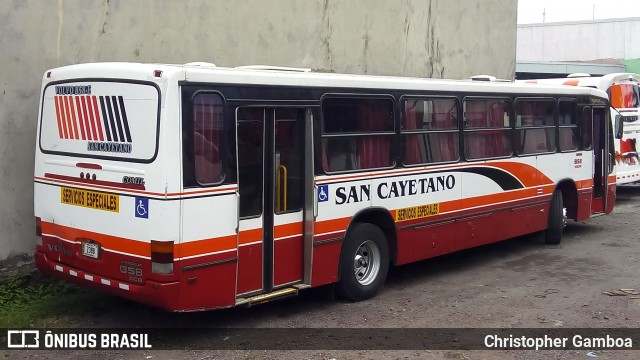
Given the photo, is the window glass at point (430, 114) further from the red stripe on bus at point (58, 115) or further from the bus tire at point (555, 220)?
the red stripe on bus at point (58, 115)

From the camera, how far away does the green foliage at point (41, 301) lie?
8.23 m

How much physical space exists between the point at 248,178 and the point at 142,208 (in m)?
1.17

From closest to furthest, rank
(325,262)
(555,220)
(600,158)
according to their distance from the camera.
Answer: (325,262)
(555,220)
(600,158)

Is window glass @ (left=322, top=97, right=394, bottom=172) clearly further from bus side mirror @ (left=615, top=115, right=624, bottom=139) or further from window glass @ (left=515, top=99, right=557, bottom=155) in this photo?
bus side mirror @ (left=615, top=115, right=624, bottom=139)

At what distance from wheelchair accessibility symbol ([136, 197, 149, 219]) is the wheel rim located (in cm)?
297

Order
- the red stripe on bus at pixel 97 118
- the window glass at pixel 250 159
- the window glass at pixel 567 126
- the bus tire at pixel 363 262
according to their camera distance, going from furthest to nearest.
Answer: the window glass at pixel 567 126 < the bus tire at pixel 363 262 < the window glass at pixel 250 159 < the red stripe on bus at pixel 97 118

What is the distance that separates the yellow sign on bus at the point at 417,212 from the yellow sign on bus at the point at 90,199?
363 centimetres

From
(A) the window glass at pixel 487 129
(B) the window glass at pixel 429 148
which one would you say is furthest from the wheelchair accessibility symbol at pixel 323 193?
(A) the window glass at pixel 487 129

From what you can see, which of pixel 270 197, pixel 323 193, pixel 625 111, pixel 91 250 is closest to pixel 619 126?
pixel 625 111

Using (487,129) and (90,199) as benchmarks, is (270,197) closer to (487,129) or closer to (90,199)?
(90,199)

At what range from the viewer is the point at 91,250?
25.0 feet

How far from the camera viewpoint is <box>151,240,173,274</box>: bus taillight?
6996 mm

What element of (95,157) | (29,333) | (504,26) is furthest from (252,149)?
(504,26)

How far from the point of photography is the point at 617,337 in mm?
7820
